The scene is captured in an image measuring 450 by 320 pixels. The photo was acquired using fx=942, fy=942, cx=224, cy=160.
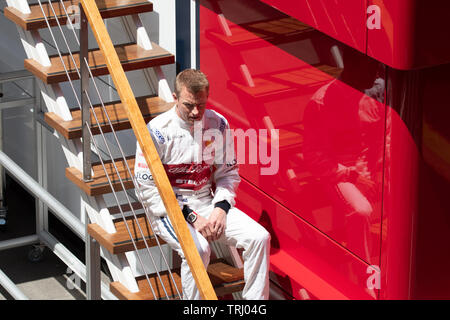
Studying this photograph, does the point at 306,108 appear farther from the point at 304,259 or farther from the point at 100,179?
the point at 100,179

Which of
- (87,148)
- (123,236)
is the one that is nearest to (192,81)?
(87,148)

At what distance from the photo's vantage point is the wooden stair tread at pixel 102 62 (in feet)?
15.3

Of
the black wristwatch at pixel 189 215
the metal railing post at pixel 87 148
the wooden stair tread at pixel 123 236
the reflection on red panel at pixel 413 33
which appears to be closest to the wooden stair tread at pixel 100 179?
the metal railing post at pixel 87 148

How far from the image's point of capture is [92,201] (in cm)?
441

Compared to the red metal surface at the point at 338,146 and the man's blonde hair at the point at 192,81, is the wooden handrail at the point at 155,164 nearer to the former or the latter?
the man's blonde hair at the point at 192,81

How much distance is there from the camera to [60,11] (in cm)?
503

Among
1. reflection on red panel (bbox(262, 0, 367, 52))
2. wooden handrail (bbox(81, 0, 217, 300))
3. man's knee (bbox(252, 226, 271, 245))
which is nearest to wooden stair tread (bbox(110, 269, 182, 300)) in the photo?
man's knee (bbox(252, 226, 271, 245))

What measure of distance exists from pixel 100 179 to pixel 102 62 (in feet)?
2.42

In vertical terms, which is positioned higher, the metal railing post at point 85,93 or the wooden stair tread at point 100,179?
the metal railing post at point 85,93

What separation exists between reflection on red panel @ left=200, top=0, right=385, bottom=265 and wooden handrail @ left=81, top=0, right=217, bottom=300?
720 mm

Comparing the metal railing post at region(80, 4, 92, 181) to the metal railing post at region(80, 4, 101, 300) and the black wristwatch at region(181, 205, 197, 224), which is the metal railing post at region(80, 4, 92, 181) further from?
the black wristwatch at region(181, 205, 197, 224)

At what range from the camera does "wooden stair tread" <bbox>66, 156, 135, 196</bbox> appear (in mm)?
4359

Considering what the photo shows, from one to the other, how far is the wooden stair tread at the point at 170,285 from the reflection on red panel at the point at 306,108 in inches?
16.2
